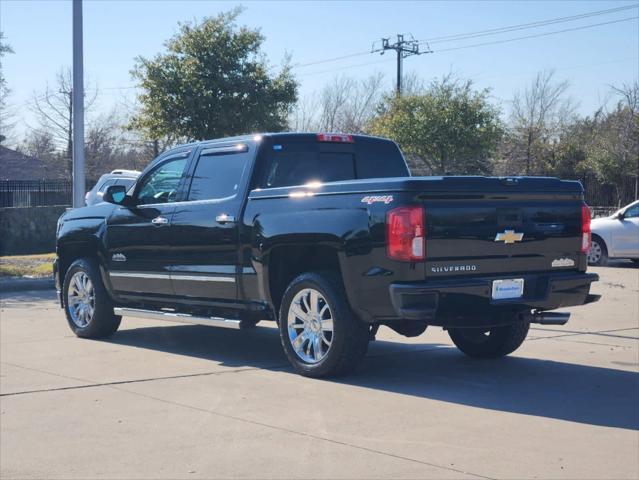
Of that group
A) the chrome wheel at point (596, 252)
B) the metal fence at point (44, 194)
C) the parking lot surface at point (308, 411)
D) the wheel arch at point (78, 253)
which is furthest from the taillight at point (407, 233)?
the metal fence at point (44, 194)

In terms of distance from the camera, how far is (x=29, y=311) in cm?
1288

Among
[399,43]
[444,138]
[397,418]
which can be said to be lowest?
[397,418]

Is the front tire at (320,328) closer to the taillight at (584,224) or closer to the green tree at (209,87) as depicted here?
the taillight at (584,224)

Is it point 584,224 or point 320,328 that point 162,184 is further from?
point 584,224

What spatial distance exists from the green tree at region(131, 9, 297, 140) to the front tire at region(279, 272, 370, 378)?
15714 millimetres

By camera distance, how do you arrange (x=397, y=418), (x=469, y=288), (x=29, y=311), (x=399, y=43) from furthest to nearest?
(x=399, y=43), (x=29, y=311), (x=469, y=288), (x=397, y=418)

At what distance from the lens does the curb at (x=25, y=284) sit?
52.6ft

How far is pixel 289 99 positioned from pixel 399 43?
1003 inches

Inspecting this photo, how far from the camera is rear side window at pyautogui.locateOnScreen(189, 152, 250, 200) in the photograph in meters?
8.77

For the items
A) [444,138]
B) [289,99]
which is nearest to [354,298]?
[289,99]

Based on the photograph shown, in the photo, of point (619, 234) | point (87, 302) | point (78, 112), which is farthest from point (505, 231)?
point (619, 234)

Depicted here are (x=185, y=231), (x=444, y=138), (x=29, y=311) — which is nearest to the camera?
(x=185, y=231)

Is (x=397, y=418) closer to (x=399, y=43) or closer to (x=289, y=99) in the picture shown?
(x=289, y=99)

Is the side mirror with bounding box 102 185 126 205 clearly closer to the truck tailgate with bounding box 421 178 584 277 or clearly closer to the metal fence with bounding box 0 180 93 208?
the truck tailgate with bounding box 421 178 584 277
